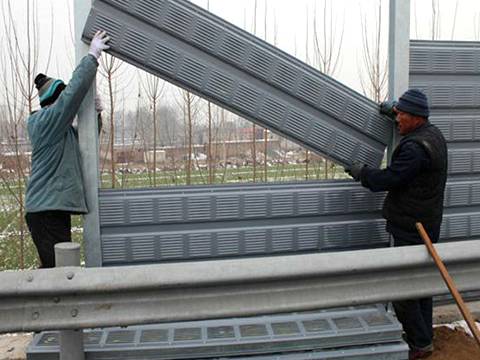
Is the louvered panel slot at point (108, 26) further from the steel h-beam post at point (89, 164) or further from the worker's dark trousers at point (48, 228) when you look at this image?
the worker's dark trousers at point (48, 228)

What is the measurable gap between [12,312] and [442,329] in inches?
131

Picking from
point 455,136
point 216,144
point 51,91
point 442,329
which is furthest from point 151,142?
point 442,329

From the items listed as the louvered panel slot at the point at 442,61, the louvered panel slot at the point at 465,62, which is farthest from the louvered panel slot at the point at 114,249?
the louvered panel slot at the point at 465,62

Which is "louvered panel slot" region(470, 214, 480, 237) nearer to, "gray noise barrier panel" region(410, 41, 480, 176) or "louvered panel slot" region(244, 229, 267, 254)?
"gray noise barrier panel" region(410, 41, 480, 176)

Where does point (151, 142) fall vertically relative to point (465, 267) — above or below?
above

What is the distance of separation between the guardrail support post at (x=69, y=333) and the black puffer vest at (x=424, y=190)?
2314 mm

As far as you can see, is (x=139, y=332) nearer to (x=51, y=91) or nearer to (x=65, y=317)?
(x=65, y=317)

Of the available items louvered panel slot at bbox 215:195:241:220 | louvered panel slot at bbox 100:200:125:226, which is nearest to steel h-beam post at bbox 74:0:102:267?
louvered panel slot at bbox 100:200:125:226

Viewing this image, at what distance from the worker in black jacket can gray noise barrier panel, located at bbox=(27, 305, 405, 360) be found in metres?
0.30

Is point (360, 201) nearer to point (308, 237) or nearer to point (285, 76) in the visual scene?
point (308, 237)

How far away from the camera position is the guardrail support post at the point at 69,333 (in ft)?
8.08

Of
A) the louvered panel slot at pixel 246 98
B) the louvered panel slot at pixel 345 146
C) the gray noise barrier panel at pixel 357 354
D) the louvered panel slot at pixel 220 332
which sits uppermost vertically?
the louvered panel slot at pixel 246 98

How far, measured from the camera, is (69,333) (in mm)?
2596

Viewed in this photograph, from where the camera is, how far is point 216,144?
18.4 ft
